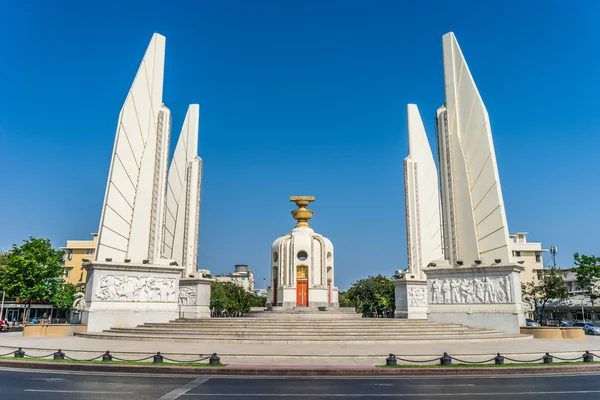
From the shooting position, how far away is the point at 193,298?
2767 cm

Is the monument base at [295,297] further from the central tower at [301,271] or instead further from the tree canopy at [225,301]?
the tree canopy at [225,301]

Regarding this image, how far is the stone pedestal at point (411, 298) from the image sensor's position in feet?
99.6

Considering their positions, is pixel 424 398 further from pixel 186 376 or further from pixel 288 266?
pixel 288 266

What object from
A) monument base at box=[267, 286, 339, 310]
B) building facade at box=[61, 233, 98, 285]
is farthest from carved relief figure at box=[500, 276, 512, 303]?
building facade at box=[61, 233, 98, 285]

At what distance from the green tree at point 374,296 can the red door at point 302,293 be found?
698 inches

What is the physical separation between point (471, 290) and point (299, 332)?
30.1 feet

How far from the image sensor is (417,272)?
3247cm

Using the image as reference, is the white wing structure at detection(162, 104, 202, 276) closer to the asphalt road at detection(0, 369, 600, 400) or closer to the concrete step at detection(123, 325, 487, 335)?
the concrete step at detection(123, 325, 487, 335)

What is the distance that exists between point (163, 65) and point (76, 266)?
43.2 m

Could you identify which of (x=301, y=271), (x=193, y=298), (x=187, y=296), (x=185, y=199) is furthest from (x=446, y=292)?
(x=185, y=199)

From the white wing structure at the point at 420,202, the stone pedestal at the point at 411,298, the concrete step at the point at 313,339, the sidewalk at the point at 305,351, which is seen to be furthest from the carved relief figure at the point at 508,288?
the white wing structure at the point at 420,202

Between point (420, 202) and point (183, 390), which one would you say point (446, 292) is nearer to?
point (420, 202)

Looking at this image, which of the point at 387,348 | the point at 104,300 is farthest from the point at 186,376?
the point at 104,300

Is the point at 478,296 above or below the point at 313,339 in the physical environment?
above
